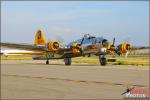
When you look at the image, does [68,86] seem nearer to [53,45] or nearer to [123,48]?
[53,45]

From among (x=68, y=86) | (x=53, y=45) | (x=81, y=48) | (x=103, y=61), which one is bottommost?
(x=68, y=86)

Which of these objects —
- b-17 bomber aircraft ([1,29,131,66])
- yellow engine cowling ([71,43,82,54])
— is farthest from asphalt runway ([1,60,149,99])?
yellow engine cowling ([71,43,82,54])

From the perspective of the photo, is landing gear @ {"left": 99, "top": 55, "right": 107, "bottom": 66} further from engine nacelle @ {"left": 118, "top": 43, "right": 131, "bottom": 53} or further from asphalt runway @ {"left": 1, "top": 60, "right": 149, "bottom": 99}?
asphalt runway @ {"left": 1, "top": 60, "right": 149, "bottom": 99}

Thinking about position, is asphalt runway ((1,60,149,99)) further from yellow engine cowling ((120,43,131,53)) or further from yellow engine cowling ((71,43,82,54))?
yellow engine cowling ((120,43,131,53))

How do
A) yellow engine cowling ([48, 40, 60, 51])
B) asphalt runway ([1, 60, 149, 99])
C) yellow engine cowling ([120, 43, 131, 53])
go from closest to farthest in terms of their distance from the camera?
asphalt runway ([1, 60, 149, 99])
yellow engine cowling ([48, 40, 60, 51])
yellow engine cowling ([120, 43, 131, 53])

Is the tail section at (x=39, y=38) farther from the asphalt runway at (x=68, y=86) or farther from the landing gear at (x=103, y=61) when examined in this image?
the asphalt runway at (x=68, y=86)

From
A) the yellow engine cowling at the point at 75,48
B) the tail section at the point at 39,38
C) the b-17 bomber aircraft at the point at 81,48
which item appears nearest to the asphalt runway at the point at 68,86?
the b-17 bomber aircraft at the point at 81,48

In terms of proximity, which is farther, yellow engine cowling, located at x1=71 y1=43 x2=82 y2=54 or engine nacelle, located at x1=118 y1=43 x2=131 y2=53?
engine nacelle, located at x1=118 y1=43 x2=131 y2=53

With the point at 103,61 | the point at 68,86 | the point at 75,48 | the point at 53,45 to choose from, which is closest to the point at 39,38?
the point at 53,45

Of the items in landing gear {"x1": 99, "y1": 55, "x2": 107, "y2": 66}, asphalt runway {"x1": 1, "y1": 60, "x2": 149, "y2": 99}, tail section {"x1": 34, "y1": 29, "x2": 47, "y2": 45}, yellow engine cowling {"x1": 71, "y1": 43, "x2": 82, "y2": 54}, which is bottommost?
asphalt runway {"x1": 1, "y1": 60, "x2": 149, "y2": 99}

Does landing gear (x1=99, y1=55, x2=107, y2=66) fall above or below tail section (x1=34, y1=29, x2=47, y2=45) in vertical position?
below

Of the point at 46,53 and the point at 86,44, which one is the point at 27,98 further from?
the point at 46,53

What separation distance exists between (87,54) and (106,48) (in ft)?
10.7

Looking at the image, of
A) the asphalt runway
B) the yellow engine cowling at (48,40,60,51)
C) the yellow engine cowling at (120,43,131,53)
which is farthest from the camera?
the yellow engine cowling at (120,43,131,53)
